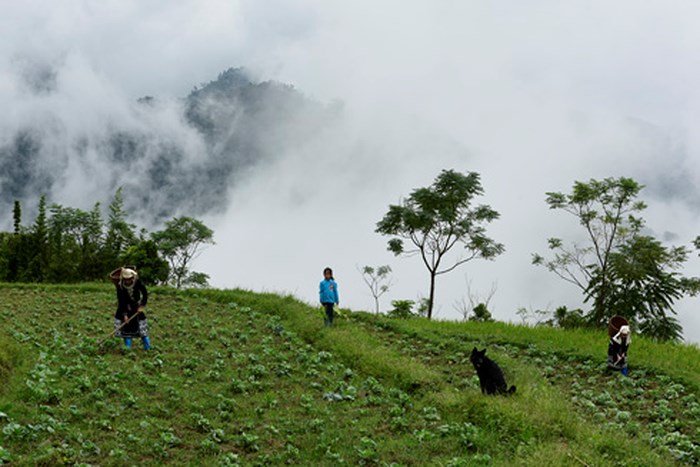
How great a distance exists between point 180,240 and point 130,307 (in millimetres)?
54752

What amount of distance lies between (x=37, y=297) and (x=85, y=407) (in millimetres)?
19362

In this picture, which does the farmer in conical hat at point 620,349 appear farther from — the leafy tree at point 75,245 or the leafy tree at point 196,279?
the leafy tree at point 196,279

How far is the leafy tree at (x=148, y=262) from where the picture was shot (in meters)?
56.1

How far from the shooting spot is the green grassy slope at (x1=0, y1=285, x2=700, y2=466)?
32.9 ft

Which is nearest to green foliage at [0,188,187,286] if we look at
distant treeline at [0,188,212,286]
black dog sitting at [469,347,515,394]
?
distant treeline at [0,188,212,286]

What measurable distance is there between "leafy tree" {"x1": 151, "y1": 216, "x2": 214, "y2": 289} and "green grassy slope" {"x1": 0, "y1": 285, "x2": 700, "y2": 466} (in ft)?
160

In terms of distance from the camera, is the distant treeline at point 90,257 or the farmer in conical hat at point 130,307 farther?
the distant treeline at point 90,257

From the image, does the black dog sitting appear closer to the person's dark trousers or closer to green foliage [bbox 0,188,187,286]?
the person's dark trousers

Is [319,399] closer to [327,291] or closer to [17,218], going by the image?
[327,291]

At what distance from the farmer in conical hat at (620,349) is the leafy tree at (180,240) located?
58.8 metres

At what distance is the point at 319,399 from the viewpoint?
13.4 meters

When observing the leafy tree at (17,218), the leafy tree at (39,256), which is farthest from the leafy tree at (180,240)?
the leafy tree at (17,218)

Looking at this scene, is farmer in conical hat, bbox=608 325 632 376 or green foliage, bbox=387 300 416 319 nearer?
farmer in conical hat, bbox=608 325 632 376

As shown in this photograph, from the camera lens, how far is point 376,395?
13.9m
